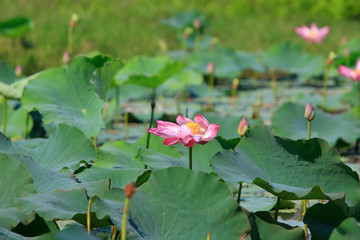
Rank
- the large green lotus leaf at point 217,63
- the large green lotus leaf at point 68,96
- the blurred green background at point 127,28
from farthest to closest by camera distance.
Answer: the blurred green background at point 127,28 < the large green lotus leaf at point 217,63 < the large green lotus leaf at point 68,96

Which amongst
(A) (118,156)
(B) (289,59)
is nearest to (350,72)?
Result: (A) (118,156)

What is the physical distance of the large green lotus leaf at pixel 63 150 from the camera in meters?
1.47

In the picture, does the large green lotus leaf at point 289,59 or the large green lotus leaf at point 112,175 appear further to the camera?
the large green lotus leaf at point 289,59

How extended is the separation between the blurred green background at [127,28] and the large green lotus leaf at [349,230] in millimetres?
2840

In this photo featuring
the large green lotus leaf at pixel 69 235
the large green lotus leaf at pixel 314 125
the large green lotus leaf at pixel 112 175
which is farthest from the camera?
the large green lotus leaf at pixel 314 125

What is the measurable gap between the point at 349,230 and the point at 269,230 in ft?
0.58

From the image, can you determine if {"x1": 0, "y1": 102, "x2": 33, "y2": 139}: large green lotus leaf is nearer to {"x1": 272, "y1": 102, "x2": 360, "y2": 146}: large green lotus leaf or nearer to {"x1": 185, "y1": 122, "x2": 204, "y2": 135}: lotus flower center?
{"x1": 272, "y1": 102, "x2": 360, "y2": 146}: large green lotus leaf

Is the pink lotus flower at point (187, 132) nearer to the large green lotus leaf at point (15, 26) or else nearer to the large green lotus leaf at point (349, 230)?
the large green lotus leaf at point (349, 230)

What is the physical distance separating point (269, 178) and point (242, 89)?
12.6 ft

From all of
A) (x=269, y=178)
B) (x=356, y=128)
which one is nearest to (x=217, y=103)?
(x=356, y=128)

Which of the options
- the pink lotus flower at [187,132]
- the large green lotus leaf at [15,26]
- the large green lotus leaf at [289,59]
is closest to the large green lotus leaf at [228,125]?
the pink lotus flower at [187,132]

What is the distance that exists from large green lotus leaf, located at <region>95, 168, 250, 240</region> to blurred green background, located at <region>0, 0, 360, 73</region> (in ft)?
8.79

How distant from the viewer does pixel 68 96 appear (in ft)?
6.09

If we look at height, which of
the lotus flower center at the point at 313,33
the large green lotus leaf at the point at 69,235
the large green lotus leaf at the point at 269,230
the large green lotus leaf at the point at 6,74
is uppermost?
the lotus flower center at the point at 313,33
